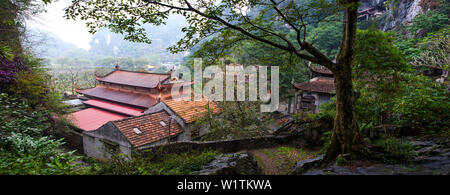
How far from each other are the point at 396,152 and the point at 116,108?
728 inches

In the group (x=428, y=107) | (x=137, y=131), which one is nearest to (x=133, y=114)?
(x=137, y=131)

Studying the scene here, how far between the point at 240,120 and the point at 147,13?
721 centimetres

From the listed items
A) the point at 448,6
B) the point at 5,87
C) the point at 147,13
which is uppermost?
the point at 448,6

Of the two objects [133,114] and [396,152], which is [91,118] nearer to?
[133,114]

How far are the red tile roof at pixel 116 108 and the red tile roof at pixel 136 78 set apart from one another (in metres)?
2.19

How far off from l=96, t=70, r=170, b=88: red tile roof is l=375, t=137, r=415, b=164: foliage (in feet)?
54.0

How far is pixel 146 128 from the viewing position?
11383 mm

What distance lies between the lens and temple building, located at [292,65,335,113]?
16.7 metres

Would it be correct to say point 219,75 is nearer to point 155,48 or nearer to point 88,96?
point 88,96

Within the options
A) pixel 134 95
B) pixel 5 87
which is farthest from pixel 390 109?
pixel 134 95

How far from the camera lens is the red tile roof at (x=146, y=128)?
10.5 metres

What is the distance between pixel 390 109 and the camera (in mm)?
6152

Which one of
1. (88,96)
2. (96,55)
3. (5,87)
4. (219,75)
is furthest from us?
(96,55)

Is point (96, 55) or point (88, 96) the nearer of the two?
point (88, 96)
